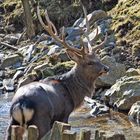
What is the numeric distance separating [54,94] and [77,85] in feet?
3.51

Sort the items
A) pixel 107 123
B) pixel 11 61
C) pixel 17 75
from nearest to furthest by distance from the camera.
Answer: pixel 107 123 → pixel 17 75 → pixel 11 61

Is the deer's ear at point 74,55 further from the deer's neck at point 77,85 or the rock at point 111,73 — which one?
the rock at point 111,73

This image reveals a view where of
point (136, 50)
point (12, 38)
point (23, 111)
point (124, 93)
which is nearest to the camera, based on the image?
point (23, 111)

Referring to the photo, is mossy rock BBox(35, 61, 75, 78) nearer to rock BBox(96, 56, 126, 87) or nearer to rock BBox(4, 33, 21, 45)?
rock BBox(96, 56, 126, 87)

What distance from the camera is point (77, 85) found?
834 centimetres

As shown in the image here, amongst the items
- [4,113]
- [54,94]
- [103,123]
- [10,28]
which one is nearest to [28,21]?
[10,28]

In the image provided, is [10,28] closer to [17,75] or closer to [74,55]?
[17,75]

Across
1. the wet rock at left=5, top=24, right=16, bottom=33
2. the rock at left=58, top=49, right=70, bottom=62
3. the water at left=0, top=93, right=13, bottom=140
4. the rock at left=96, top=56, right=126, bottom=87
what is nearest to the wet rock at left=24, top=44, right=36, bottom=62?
the rock at left=58, top=49, right=70, bottom=62

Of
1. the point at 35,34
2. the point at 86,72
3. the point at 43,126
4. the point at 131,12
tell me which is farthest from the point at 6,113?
the point at 35,34

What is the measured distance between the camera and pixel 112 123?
1108cm

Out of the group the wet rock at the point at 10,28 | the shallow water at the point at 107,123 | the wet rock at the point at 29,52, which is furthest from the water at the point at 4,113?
the wet rock at the point at 10,28

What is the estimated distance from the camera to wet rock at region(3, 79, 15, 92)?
16469mm

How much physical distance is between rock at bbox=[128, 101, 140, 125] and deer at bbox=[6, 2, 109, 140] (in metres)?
2.67

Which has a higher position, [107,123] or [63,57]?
Answer: [63,57]
